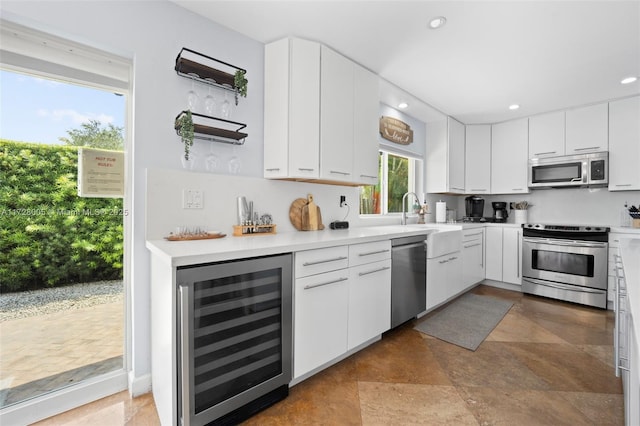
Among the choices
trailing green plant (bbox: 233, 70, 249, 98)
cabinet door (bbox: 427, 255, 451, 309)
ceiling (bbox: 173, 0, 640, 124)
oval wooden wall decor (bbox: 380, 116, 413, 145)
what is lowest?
cabinet door (bbox: 427, 255, 451, 309)

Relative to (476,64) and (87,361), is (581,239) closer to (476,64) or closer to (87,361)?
(476,64)

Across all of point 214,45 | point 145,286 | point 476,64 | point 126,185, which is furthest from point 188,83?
point 476,64

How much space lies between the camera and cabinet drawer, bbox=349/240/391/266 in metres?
2.09

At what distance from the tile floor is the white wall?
70cm

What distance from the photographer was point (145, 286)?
1.82 meters

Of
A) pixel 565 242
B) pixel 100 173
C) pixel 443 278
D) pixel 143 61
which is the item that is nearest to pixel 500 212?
pixel 565 242

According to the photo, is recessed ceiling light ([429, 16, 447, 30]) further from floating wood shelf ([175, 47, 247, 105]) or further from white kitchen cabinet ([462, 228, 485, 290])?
white kitchen cabinet ([462, 228, 485, 290])

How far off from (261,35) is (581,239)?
409cm

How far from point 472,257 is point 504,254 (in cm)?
60

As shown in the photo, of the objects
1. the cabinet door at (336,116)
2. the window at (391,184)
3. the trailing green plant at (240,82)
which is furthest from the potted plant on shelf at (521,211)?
the trailing green plant at (240,82)

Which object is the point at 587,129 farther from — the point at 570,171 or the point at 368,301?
the point at 368,301

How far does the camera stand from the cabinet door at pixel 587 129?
3.52 meters

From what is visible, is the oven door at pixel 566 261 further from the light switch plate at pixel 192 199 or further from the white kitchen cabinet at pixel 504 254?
the light switch plate at pixel 192 199

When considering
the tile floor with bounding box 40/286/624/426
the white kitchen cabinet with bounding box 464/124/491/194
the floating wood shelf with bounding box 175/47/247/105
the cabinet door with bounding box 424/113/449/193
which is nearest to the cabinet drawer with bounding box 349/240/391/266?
the tile floor with bounding box 40/286/624/426
